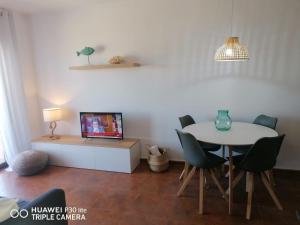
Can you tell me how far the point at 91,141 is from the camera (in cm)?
352

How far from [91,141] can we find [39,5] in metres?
2.27

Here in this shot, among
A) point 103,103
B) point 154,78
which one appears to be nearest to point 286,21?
point 154,78

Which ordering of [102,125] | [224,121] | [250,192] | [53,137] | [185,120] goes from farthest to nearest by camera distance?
[53,137]
[102,125]
[185,120]
[224,121]
[250,192]

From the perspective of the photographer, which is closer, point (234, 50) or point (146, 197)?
point (234, 50)

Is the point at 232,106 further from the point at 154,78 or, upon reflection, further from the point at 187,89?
the point at 154,78

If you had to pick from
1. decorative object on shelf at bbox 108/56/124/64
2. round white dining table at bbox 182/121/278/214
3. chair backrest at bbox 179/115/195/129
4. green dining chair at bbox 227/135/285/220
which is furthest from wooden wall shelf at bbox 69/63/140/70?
green dining chair at bbox 227/135/285/220

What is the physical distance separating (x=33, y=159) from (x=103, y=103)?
137cm

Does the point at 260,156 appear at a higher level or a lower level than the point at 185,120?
lower

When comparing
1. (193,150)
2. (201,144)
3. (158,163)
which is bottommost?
(158,163)

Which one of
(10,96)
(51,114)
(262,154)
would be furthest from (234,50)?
(10,96)

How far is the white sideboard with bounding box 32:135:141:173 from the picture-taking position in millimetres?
3254

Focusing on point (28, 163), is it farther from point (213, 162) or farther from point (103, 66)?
point (213, 162)

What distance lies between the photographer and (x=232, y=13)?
2.93 meters

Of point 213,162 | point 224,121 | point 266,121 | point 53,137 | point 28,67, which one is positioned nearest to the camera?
point 213,162
